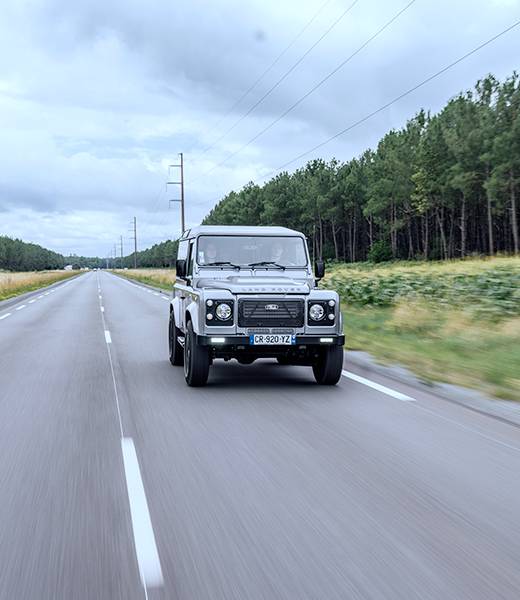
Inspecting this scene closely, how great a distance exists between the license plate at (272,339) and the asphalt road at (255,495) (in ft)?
1.98

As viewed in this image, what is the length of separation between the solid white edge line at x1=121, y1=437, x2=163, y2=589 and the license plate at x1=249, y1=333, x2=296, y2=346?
10.2 ft

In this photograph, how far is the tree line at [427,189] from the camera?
5469cm

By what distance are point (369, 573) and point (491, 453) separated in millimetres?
2610

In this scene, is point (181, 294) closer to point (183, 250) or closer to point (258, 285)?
point (183, 250)

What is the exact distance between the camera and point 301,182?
321 ft

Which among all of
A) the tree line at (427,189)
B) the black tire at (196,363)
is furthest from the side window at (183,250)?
the tree line at (427,189)

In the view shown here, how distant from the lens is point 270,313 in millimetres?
8445

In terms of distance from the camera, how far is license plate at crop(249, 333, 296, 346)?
8.38m

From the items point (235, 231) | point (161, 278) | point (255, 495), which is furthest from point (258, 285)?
point (161, 278)

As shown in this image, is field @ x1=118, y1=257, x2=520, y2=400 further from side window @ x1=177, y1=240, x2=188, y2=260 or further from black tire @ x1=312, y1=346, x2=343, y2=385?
side window @ x1=177, y1=240, x2=188, y2=260

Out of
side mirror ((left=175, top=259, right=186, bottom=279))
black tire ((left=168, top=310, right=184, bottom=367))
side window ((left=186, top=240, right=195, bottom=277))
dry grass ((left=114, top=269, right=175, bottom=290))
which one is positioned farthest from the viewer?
dry grass ((left=114, top=269, right=175, bottom=290))

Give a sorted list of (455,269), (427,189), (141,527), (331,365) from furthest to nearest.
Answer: (427,189) < (455,269) < (331,365) < (141,527)

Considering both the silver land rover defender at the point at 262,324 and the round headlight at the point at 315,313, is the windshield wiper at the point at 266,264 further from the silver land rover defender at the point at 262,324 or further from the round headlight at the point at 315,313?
the round headlight at the point at 315,313

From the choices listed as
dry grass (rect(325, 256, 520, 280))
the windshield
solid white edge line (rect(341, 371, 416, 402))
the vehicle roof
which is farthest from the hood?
dry grass (rect(325, 256, 520, 280))
